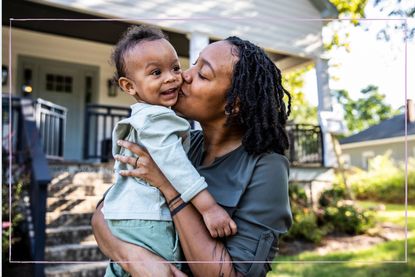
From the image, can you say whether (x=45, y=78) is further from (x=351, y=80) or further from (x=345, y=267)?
(x=351, y=80)

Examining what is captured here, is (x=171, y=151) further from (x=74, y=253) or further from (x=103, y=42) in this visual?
(x=103, y=42)

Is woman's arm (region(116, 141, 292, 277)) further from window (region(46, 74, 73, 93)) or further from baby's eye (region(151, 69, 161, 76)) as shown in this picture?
window (region(46, 74, 73, 93))

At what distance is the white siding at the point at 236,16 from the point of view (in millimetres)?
7004

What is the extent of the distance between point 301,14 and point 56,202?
6.37 meters

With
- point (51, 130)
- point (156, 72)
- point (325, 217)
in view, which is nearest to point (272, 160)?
point (156, 72)

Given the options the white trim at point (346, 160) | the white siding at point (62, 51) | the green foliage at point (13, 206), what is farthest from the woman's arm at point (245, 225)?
the white trim at point (346, 160)

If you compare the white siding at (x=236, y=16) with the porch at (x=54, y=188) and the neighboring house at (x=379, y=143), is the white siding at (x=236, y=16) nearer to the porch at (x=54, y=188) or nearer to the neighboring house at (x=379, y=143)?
the porch at (x=54, y=188)

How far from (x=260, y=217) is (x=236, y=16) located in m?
7.31

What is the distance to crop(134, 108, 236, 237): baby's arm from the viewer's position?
1.22 meters

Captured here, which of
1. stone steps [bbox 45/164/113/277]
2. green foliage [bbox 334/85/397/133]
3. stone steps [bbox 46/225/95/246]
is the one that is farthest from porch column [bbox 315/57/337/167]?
stone steps [bbox 46/225/95/246]

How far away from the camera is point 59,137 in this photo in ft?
24.3

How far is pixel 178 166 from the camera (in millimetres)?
1258

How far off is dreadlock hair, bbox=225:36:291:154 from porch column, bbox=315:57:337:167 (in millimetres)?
8148

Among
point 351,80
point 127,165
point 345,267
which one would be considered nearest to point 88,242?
point 345,267
